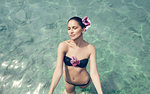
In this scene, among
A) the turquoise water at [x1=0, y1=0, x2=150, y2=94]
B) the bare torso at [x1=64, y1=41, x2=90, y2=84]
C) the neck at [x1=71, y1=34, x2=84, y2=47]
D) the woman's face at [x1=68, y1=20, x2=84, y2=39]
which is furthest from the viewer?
the turquoise water at [x1=0, y1=0, x2=150, y2=94]

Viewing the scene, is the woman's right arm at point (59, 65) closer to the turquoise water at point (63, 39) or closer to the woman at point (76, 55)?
the woman at point (76, 55)

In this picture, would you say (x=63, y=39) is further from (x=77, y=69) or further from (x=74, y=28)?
(x=74, y=28)

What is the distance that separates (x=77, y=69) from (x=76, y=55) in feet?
1.10

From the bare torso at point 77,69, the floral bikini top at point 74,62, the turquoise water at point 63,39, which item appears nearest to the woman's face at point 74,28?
the bare torso at point 77,69

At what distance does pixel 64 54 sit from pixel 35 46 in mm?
3332

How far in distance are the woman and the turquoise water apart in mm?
1560

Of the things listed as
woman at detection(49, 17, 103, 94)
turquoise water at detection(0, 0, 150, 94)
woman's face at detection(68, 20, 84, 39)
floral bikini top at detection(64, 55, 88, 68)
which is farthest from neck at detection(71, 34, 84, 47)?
turquoise water at detection(0, 0, 150, 94)

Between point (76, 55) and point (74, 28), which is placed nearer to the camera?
point (74, 28)

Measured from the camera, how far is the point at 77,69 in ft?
11.3

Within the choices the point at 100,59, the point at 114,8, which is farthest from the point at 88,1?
the point at 100,59

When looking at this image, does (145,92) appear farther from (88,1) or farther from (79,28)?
(88,1)

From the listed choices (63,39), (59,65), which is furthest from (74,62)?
(63,39)

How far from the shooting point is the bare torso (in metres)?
3.40

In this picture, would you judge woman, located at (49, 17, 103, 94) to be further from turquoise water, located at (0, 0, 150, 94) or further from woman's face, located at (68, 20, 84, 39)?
turquoise water, located at (0, 0, 150, 94)
